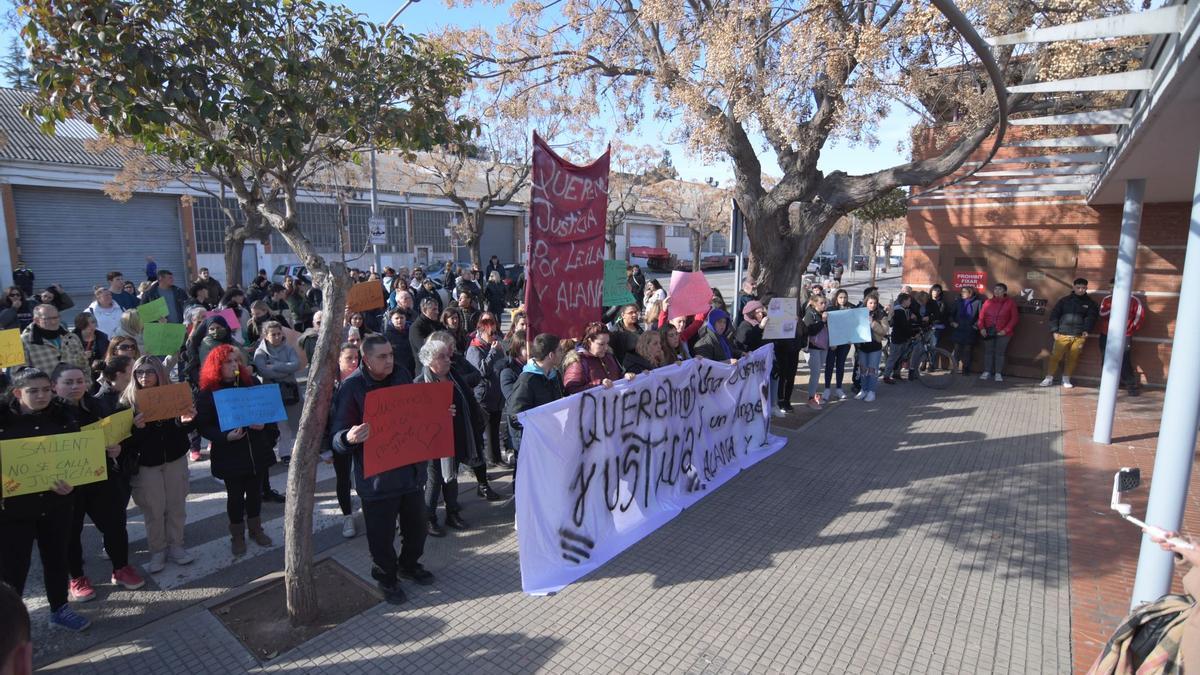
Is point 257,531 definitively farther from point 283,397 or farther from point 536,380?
point 536,380

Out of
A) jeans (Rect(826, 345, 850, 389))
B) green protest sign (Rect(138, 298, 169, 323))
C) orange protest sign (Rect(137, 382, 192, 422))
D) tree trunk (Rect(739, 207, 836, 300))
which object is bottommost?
jeans (Rect(826, 345, 850, 389))

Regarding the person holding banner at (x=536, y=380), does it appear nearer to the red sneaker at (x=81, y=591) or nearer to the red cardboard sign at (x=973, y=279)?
the red sneaker at (x=81, y=591)

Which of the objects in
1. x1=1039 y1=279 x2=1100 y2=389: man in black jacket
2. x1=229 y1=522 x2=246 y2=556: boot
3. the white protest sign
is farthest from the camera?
x1=1039 y1=279 x2=1100 y2=389: man in black jacket

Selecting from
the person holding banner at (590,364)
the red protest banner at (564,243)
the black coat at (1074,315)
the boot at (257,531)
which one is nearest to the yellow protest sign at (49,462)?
the boot at (257,531)

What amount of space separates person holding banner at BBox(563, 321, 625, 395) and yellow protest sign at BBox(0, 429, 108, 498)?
127 inches

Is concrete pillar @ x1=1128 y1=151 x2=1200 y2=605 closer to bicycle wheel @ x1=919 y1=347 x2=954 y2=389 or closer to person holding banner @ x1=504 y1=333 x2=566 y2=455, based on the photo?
person holding banner @ x1=504 y1=333 x2=566 y2=455

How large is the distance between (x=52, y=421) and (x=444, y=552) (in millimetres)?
2681

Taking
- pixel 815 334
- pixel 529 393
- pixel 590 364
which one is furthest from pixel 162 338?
pixel 815 334

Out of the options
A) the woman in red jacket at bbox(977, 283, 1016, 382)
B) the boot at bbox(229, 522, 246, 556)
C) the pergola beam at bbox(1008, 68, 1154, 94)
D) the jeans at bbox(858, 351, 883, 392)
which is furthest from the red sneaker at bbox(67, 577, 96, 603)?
the woman in red jacket at bbox(977, 283, 1016, 382)

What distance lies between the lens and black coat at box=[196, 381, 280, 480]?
4676 mm

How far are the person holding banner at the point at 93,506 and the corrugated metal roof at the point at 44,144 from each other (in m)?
26.1

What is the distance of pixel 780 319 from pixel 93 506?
24.7 ft

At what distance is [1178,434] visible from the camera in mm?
3828

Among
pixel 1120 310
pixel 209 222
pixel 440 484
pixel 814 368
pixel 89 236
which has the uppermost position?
pixel 209 222
